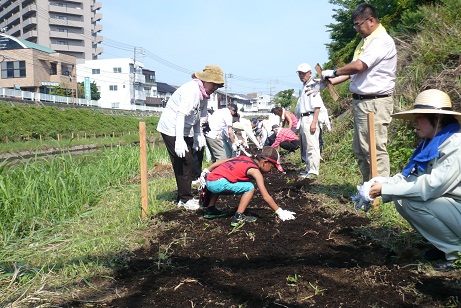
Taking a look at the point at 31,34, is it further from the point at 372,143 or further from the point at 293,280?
the point at 293,280

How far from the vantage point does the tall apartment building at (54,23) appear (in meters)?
70.2

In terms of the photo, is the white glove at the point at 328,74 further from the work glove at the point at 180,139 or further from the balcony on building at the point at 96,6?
the balcony on building at the point at 96,6

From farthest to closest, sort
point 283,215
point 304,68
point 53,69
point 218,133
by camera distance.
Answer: point 53,69, point 218,133, point 304,68, point 283,215

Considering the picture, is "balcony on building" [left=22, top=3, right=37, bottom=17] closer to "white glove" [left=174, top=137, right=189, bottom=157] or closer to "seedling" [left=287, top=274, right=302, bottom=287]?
"white glove" [left=174, top=137, right=189, bottom=157]

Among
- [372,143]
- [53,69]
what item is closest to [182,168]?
[372,143]

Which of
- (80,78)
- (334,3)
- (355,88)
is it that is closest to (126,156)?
(355,88)

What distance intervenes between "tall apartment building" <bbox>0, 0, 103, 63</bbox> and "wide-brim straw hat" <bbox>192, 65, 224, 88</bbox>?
7392cm

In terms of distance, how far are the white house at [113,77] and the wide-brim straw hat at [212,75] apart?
221 feet

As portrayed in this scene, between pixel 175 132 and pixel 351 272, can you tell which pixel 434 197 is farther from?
pixel 175 132

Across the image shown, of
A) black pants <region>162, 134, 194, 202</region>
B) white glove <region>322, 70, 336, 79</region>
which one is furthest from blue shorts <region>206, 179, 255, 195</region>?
white glove <region>322, 70, 336, 79</region>

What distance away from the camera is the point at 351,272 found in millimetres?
2811

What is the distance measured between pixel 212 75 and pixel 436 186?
3.06 metres

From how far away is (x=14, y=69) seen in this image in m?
54.0

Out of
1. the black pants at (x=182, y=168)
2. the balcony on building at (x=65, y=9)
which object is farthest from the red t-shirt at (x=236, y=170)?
the balcony on building at (x=65, y=9)
